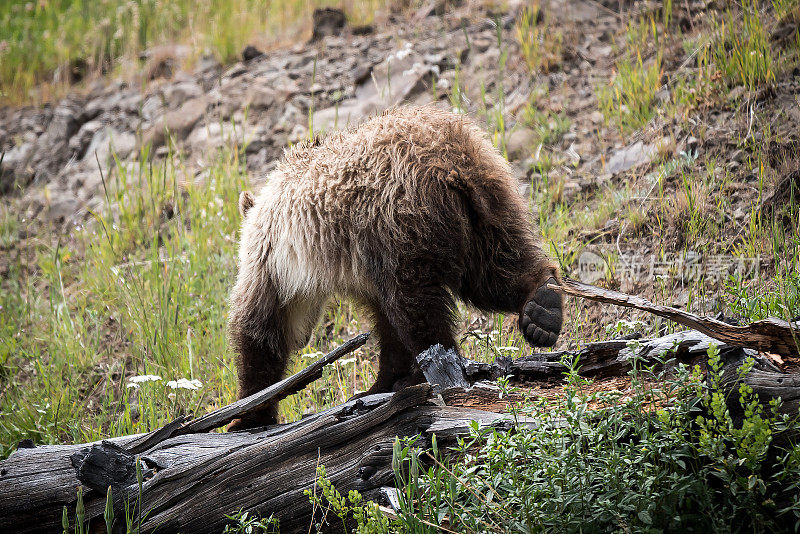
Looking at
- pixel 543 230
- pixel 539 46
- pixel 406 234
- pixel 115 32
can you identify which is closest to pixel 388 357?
pixel 406 234

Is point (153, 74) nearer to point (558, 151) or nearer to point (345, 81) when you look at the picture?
point (345, 81)

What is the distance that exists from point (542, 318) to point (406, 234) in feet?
2.38

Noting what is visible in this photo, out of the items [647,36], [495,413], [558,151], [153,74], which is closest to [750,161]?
[558,151]

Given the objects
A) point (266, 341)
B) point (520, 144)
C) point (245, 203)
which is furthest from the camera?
point (520, 144)

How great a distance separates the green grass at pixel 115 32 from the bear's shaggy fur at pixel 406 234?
6.50 m

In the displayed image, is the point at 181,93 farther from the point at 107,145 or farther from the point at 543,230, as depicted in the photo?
the point at 543,230

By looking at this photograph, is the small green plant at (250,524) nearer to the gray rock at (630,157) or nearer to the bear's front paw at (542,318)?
the bear's front paw at (542,318)

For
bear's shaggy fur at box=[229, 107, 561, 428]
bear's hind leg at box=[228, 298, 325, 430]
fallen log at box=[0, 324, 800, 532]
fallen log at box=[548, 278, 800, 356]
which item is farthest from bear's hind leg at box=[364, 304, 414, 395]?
fallen log at box=[548, 278, 800, 356]

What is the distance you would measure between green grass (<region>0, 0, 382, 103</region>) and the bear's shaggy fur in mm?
6497

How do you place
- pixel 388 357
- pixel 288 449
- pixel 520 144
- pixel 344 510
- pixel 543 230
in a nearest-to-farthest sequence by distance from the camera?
pixel 344 510 < pixel 288 449 < pixel 388 357 < pixel 543 230 < pixel 520 144

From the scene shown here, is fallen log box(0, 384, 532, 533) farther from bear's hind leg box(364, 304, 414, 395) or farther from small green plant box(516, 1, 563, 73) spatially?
small green plant box(516, 1, 563, 73)

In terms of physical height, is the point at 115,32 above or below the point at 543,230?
above

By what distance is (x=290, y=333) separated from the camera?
428cm

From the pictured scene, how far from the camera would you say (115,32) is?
34.8 feet
